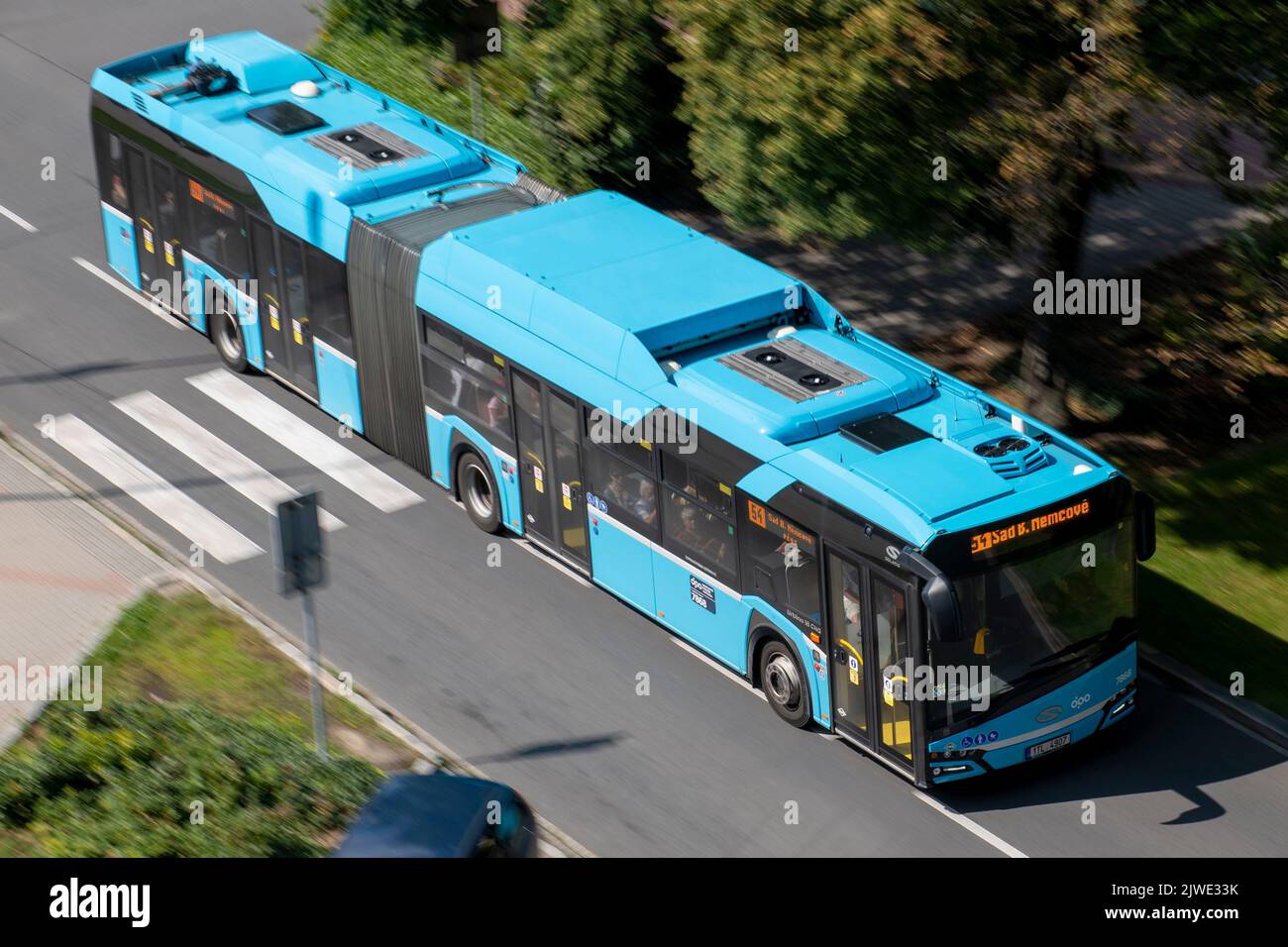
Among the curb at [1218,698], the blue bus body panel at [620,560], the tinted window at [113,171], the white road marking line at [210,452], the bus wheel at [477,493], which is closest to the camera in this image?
the curb at [1218,698]

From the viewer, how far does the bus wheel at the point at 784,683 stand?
633 inches

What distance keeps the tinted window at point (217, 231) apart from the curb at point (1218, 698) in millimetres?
10828

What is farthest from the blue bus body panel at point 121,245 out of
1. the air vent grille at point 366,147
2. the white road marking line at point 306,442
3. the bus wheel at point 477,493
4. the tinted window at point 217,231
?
the bus wheel at point 477,493

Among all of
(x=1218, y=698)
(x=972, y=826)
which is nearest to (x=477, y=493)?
A: (x=972, y=826)

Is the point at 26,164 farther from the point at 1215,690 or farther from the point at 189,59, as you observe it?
the point at 1215,690

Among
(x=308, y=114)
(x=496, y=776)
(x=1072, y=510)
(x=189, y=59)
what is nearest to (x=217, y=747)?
(x=496, y=776)

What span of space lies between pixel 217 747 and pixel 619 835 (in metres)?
3.25

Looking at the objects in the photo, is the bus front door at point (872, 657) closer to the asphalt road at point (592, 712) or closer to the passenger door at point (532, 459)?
the asphalt road at point (592, 712)

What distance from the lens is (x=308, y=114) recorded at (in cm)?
2184

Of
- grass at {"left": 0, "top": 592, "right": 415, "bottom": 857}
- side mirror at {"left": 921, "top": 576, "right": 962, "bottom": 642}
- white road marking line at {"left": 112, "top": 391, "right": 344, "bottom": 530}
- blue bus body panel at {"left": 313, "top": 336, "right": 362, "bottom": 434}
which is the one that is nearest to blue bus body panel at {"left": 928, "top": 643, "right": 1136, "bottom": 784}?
side mirror at {"left": 921, "top": 576, "right": 962, "bottom": 642}

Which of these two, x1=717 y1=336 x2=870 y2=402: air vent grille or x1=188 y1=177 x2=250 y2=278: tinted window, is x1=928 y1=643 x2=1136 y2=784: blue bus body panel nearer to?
x1=717 y1=336 x2=870 y2=402: air vent grille

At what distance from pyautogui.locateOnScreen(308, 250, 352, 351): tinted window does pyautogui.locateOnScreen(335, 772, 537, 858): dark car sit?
720cm

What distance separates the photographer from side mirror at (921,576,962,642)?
46.0 ft

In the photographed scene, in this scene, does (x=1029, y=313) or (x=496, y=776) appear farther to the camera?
(x=1029, y=313)
